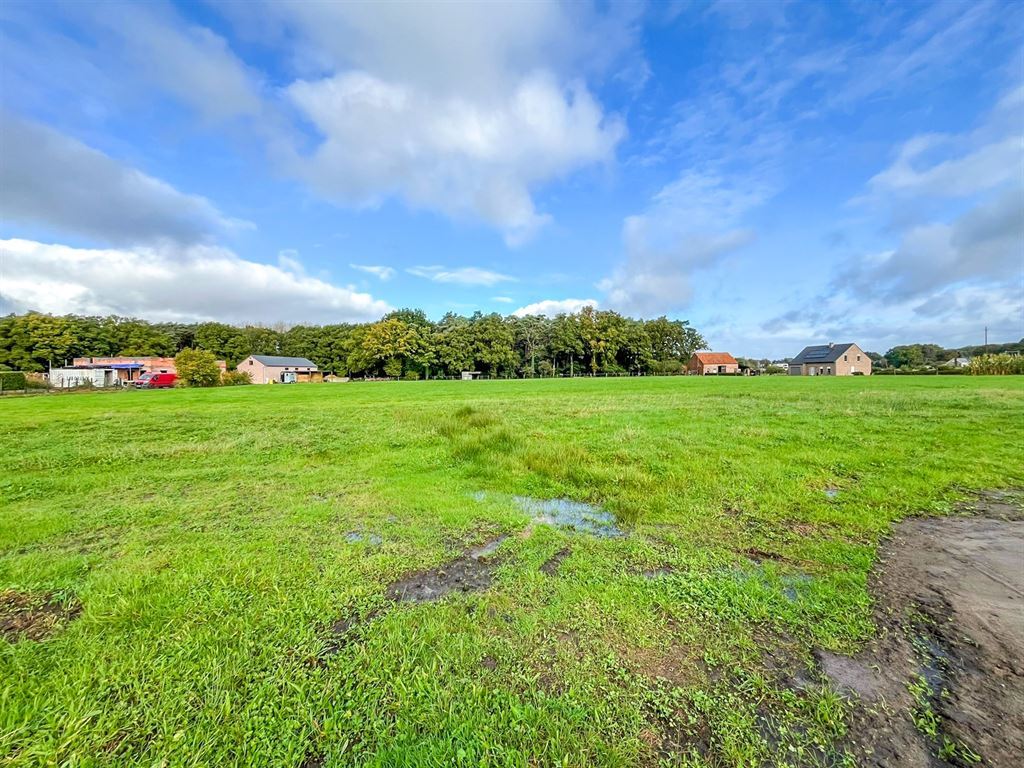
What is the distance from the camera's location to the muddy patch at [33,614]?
9.67 feet

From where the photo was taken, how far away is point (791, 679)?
2475 mm

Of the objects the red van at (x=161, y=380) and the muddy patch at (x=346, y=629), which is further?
the red van at (x=161, y=380)

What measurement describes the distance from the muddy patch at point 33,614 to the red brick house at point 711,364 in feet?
331

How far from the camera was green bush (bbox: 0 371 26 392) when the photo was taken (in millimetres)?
34156

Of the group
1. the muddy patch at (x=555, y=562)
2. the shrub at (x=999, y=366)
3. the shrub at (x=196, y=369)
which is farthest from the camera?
the shrub at (x=999, y=366)

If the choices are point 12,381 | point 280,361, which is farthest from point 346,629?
point 280,361

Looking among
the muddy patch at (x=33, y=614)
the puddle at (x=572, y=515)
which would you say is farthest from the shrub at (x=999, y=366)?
the muddy patch at (x=33, y=614)

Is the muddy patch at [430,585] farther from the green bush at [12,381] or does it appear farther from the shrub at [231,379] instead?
the shrub at [231,379]

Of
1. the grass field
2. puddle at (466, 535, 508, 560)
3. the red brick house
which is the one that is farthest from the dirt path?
the red brick house

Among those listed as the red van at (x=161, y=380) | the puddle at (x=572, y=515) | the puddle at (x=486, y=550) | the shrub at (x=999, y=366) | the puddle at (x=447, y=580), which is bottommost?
the puddle at (x=572, y=515)

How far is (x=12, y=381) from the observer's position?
1379 inches

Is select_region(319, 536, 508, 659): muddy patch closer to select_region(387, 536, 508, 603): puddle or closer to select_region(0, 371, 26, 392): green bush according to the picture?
select_region(387, 536, 508, 603): puddle

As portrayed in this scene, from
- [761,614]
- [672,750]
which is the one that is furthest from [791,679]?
[672,750]

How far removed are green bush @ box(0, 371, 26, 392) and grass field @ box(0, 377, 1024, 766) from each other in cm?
4160
